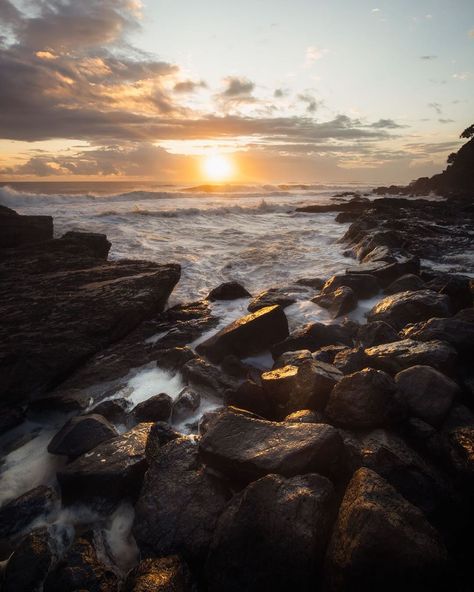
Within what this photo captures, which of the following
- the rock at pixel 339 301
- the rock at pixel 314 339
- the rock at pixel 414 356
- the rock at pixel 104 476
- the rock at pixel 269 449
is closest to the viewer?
the rock at pixel 269 449

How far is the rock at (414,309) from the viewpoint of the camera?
5.11 m

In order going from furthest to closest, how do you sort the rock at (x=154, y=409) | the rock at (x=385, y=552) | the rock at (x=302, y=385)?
the rock at (x=154, y=409) → the rock at (x=302, y=385) → the rock at (x=385, y=552)

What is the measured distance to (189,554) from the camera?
2287 millimetres

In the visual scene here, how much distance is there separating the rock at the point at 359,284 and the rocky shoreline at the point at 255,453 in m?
1.16

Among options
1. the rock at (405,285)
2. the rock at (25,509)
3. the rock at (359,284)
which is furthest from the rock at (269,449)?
the rock at (405,285)

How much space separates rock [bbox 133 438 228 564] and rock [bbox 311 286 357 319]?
408cm

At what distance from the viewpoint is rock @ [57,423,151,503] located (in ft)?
9.27

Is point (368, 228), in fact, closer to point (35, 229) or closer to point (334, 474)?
point (35, 229)

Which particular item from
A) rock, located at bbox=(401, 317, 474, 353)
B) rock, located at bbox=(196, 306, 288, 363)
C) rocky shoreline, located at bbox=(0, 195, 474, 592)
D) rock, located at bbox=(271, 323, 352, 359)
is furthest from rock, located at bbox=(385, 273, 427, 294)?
rock, located at bbox=(196, 306, 288, 363)

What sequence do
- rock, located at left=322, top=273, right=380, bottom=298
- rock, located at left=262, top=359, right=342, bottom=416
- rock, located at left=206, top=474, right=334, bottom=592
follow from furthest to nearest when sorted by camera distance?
rock, located at left=322, top=273, right=380, bottom=298 → rock, located at left=262, top=359, right=342, bottom=416 → rock, located at left=206, top=474, right=334, bottom=592

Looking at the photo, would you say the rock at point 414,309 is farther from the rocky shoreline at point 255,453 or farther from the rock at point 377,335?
the rock at point 377,335

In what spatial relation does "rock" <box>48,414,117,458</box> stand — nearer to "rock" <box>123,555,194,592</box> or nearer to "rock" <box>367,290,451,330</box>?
"rock" <box>123,555,194,592</box>

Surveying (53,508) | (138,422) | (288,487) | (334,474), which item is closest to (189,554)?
(288,487)

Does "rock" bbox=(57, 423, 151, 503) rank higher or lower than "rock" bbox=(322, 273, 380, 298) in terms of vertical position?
lower
